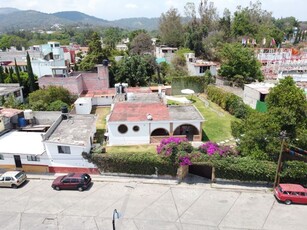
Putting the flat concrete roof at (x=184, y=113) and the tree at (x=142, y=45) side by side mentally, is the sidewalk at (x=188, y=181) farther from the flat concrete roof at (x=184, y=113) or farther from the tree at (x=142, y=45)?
the tree at (x=142, y=45)

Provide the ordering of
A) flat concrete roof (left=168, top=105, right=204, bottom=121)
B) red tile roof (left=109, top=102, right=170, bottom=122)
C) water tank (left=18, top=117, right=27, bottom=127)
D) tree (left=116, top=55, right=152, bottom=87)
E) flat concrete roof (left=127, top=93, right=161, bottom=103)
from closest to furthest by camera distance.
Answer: red tile roof (left=109, top=102, right=170, bottom=122) < flat concrete roof (left=168, top=105, right=204, bottom=121) < water tank (left=18, top=117, right=27, bottom=127) < flat concrete roof (left=127, top=93, right=161, bottom=103) < tree (left=116, top=55, right=152, bottom=87)

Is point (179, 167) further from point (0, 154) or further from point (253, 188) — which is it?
point (0, 154)

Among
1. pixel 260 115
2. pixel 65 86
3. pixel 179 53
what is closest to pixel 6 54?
pixel 65 86

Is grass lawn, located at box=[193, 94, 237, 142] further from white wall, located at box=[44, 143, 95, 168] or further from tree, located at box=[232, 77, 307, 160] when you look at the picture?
white wall, located at box=[44, 143, 95, 168]

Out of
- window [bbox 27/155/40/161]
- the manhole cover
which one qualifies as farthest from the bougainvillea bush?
window [bbox 27/155/40/161]

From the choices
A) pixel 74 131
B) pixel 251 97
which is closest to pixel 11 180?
pixel 74 131

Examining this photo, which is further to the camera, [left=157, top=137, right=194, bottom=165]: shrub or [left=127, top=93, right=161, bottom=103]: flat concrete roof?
[left=127, top=93, right=161, bottom=103]: flat concrete roof
